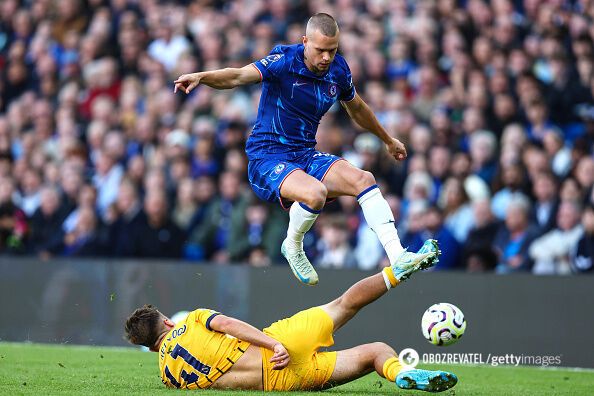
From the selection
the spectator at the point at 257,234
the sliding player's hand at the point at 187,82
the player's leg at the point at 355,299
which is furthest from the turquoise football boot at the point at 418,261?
the spectator at the point at 257,234

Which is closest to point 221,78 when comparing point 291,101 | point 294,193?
point 291,101

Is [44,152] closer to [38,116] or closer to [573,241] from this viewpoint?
[38,116]

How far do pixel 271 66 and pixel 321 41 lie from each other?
1.65 feet

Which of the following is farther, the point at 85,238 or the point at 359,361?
the point at 85,238

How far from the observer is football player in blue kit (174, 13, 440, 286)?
9414 millimetres

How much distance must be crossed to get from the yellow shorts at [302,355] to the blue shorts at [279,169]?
1237mm

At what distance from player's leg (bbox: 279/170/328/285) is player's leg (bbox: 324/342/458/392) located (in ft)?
4.07

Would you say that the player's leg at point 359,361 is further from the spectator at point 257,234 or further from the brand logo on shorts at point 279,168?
the spectator at point 257,234

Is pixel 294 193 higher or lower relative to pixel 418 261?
higher

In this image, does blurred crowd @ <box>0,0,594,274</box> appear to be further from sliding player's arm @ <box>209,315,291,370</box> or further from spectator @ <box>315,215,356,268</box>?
sliding player's arm @ <box>209,315,291,370</box>

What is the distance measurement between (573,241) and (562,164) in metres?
1.29

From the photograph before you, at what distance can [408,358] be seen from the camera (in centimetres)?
1064

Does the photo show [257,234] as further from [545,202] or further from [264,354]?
[264,354]

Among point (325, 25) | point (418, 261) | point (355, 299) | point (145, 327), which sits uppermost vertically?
point (325, 25)
